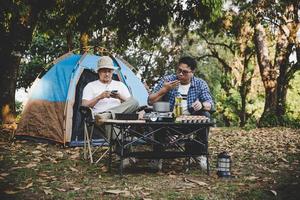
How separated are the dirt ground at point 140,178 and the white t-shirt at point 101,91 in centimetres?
81

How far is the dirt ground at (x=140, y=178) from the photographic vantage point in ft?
12.6

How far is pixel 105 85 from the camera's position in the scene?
19.2 feet

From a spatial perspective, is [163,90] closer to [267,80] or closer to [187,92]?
[187,92]

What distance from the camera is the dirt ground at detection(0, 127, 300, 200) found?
3844mm

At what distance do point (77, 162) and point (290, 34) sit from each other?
29.6 ft

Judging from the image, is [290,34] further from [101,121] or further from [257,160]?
Result: [101,121]

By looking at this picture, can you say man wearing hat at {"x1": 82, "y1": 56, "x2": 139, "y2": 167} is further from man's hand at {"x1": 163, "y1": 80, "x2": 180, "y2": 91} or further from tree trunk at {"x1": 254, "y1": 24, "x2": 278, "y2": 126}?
tree trunk at {"x1": 254, "y1": 24, "x2": 278, "y2": 126}

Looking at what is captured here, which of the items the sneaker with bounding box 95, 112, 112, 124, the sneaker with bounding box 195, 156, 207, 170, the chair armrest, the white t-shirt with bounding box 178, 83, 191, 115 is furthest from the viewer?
the white t-shirt with bounding box 178, 83, 191, 115

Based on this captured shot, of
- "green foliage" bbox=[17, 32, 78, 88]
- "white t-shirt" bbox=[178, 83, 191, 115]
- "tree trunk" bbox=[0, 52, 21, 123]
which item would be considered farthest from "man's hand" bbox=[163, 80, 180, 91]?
"green foliage" bbox=[17, 32, 78, 88]

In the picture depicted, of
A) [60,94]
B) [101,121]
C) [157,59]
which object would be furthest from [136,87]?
[157,59]

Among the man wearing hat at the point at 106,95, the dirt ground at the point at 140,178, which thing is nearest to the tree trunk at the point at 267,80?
the dirt ground at the point at 140,178

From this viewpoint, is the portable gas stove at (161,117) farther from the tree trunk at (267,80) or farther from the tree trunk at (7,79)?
the tree trunk at (267,80)

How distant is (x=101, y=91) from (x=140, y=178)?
1699 mm

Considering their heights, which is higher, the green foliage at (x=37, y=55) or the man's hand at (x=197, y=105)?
the green foliage at (x=37, y=55)
